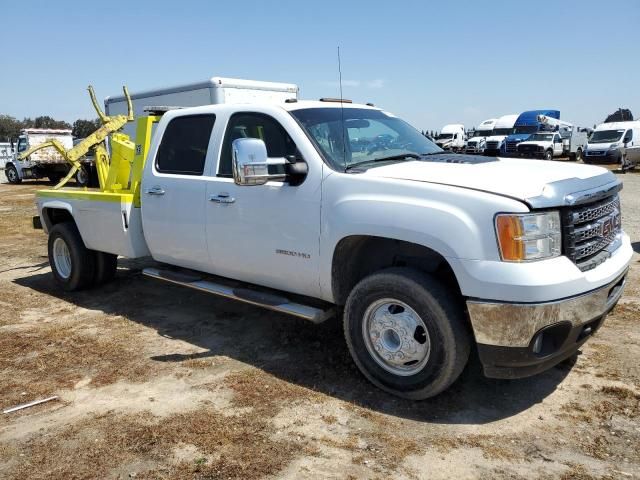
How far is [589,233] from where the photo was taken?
10.8ft

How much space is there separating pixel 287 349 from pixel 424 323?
1.51 metres

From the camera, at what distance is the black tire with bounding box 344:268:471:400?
3.27 metres

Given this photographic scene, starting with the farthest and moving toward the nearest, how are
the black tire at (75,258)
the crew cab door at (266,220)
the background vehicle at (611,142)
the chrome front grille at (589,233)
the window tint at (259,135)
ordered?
1. the background vehicle at (611,142)
2. the black tire at (75,258)
3. the window tint at (259,135)
4. the crew cab door at (266,220)
5. the chrome front grille at (589,233)

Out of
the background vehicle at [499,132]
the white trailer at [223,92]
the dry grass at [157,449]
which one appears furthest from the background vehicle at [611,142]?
the dry grass at [157,449]

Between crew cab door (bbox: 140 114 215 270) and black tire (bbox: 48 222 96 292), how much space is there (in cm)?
140

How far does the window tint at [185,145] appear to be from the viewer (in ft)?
15.7

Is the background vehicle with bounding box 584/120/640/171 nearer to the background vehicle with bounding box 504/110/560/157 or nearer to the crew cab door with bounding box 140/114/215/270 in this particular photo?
the background vehicle with bounding box 504/110/560/157

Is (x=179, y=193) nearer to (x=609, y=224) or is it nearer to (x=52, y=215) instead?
(x=52, y=215)

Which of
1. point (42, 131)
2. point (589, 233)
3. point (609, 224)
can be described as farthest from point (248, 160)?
point (42, 131)

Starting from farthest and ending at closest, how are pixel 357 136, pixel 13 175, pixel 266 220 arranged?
pixel 13 175 < pixel 357 136 < pixel 266 220

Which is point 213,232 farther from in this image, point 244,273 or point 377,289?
point 377,289

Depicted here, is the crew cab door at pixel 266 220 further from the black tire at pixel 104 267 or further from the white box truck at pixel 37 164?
the white box truck at pixel 37 164

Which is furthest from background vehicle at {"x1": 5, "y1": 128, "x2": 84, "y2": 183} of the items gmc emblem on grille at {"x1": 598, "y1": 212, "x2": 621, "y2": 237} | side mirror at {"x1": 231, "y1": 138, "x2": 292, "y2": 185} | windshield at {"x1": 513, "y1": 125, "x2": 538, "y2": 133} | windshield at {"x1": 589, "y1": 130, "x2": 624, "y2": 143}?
gmc emblem on grille at {"x1": 598, "y1": 212, "x2": 621, "y2": 237}

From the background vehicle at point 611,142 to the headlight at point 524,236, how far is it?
82.6 ft
